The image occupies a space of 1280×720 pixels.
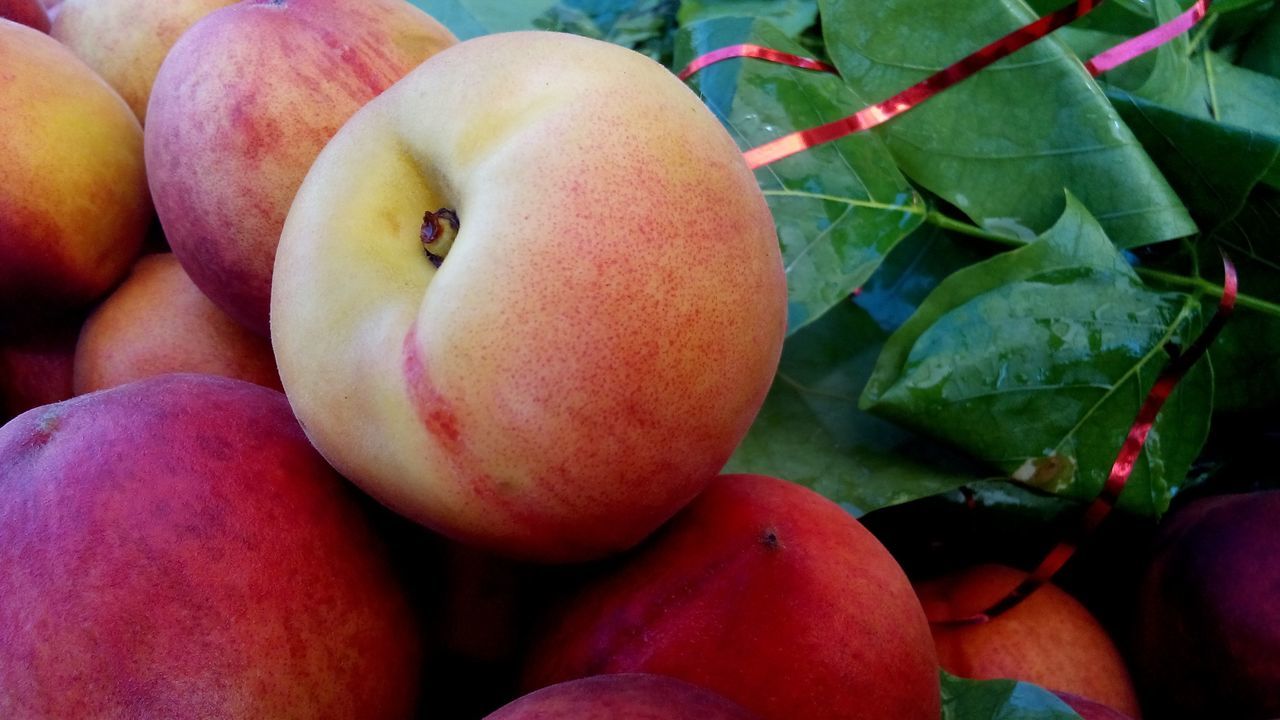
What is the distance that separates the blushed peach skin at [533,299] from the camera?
41 cm

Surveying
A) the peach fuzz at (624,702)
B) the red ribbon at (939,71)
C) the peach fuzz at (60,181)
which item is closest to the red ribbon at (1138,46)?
the red ribbon at (939,71)

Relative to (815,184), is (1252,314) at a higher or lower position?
lower

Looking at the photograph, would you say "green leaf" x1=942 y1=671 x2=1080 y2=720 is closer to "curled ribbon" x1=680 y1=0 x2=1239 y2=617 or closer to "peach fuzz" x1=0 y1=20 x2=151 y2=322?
"curled ribbon" x1=680 y1=0 x2=1239 y2=617

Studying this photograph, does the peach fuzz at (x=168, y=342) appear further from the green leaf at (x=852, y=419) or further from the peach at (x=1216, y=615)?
the peach at (x=1216, y=615)

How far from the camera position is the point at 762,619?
0.50 metres

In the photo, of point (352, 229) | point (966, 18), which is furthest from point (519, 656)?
point (966, 18)

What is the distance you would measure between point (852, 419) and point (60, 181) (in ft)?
2.26

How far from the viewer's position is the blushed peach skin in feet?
1.35

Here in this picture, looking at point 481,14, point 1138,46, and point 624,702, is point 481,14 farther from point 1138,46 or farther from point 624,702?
point 624,702

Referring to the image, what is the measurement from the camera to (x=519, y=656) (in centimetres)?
61

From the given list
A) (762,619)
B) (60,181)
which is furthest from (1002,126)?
(60,181)

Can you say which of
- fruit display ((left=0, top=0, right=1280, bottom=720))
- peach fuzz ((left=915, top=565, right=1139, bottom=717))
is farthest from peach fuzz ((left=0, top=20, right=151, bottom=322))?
peach fuzz ((left=915, top=565, right=1139, bottom=717))

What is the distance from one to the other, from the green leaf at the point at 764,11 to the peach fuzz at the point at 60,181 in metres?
0.58

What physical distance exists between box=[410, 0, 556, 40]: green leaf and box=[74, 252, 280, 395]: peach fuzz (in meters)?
0.51
